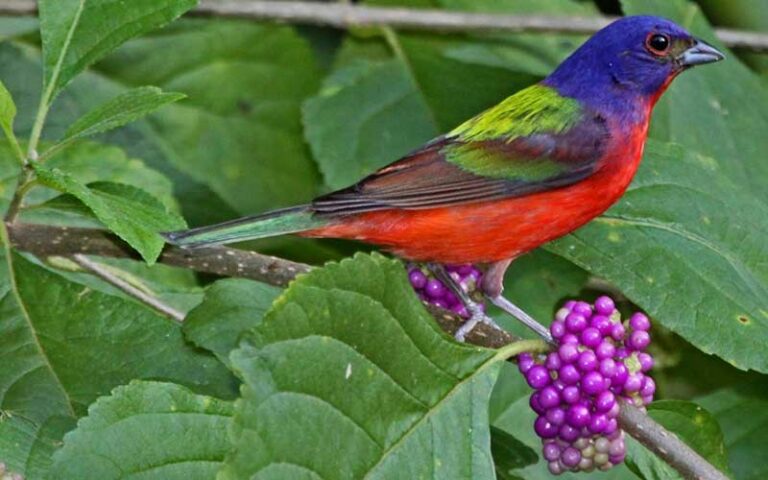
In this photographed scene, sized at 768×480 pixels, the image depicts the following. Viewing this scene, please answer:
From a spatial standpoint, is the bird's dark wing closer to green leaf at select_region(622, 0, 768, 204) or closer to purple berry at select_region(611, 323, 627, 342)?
purple berry at select_region(611, 323, 627, 342)

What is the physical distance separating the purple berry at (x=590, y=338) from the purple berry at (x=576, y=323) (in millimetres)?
16

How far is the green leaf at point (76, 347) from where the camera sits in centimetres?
339

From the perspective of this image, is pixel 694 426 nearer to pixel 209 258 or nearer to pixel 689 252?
pixel 689 252

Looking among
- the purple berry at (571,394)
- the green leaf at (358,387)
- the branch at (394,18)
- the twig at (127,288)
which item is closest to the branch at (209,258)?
the purple berry at (571,394)

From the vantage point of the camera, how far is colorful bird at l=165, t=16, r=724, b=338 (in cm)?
390

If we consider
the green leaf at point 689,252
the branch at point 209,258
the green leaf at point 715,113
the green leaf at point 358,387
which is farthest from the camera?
the green leaf at point 715,113

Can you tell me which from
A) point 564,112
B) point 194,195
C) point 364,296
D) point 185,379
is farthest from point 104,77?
point 364,296

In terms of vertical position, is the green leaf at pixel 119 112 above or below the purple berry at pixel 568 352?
above

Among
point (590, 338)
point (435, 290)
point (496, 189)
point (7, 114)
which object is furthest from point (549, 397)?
point (7, 114)

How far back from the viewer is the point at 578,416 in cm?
313

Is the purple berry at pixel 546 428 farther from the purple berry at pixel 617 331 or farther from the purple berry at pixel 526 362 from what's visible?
the purple berry at pixel 617 331

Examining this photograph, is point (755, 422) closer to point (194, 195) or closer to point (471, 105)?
point (471, 105)

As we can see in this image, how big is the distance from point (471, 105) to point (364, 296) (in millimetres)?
2709

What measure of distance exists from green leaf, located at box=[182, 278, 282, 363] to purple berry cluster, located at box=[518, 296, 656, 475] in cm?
71
